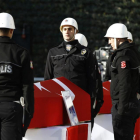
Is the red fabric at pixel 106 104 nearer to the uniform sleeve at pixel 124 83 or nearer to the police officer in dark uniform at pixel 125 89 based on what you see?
the police officer in dark uniform at pixel 125 89

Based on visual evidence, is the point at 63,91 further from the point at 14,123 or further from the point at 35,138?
the point at 14,123

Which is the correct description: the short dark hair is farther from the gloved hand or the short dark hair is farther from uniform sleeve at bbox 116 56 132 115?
the gloved hand

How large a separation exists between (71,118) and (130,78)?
79 centimetres

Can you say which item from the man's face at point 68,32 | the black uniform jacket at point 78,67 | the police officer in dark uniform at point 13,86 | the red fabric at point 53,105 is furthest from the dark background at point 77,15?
the police officer in dark uniform at point 13,86

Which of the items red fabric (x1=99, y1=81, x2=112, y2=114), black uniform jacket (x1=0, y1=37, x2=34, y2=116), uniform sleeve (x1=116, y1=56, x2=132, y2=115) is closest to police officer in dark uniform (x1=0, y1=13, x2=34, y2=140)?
black uniform jacket (x1=0, y1=37, x2=34, y2=116)

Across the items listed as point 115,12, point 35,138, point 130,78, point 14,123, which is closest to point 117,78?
point 130,78

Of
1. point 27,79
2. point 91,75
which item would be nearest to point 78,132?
point 91,75

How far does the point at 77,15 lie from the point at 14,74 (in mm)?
13114

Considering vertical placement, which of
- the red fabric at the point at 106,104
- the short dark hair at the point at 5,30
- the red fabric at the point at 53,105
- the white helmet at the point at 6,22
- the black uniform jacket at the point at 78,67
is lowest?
the red fabric at the point at 106,104

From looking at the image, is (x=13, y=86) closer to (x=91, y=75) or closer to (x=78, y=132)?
(x=78, y=132)

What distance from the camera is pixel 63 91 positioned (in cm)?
473

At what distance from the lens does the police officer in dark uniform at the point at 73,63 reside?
5418mm

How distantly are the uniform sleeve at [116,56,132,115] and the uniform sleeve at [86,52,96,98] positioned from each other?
0.72 metres

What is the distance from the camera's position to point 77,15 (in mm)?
16750
